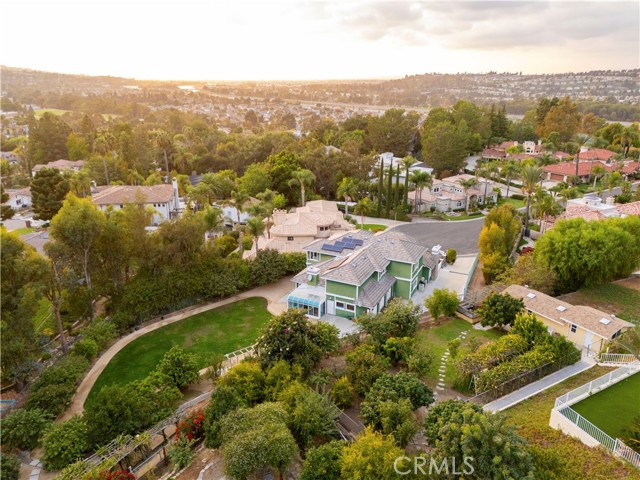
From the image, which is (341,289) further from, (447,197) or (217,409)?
(447,197)

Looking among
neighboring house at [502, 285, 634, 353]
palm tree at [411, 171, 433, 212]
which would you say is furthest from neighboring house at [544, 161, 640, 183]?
neighboring house at [502, 285, 634, 353]

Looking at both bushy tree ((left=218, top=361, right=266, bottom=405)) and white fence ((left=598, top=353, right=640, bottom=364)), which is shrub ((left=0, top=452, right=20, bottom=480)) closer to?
bushy tree ((left=218, top=361, right=266, bottom=405))

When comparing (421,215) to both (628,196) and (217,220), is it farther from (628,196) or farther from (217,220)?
(217,220)

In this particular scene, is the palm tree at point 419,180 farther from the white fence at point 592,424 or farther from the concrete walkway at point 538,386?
the white fence at point 592,424

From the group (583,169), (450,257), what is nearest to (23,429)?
(450,257)

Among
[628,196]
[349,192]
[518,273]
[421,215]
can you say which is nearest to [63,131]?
[349,192]

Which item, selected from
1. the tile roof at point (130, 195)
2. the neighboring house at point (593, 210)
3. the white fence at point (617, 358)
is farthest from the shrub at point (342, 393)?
the tile roof at point (130, 195)
